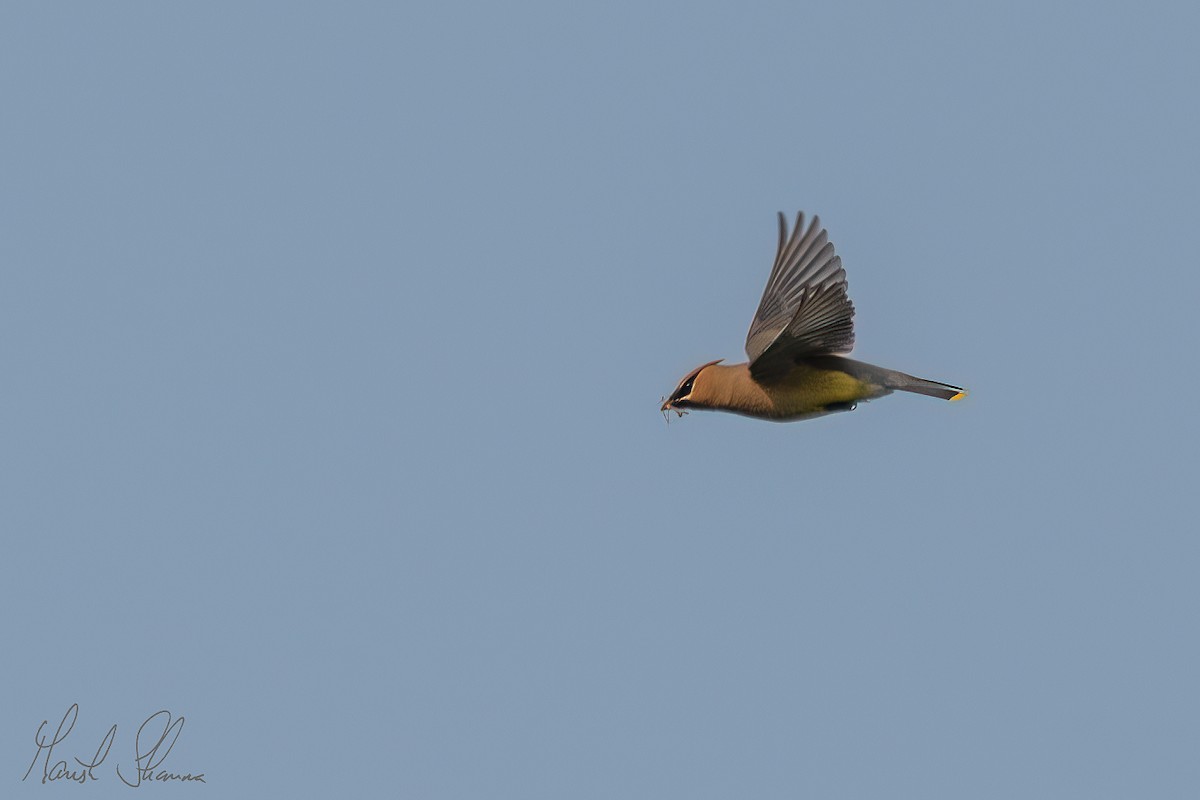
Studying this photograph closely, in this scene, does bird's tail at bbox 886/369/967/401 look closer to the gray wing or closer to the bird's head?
the gray wing

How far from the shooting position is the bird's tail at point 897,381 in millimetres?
9758

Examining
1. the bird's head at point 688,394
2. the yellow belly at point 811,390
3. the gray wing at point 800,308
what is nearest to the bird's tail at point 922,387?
the yellow belly at point 811,390

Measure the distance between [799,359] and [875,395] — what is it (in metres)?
0.61

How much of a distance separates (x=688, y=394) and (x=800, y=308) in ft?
4.71

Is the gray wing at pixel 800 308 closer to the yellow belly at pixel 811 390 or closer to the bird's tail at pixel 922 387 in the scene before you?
the yellow belly at pixel 811 390

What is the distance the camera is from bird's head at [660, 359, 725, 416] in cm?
987

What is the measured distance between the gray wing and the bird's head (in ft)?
1.26

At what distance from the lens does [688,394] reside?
9.92 meters

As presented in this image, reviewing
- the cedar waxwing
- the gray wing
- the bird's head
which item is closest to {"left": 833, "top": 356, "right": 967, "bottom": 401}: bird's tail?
the cedar waxwing

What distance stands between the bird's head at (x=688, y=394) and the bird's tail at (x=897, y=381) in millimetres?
917

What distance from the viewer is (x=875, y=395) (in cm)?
983

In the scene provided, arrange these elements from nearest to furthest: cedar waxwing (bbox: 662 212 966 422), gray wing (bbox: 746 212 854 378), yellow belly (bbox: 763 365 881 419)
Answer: gray wing (bbox: 746 212 854 378), cedar waxwing (bbox: 662 212 966 422), yellow belly (bbox: 763 365 881 419)

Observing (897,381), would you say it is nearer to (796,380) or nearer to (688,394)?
(796,380)

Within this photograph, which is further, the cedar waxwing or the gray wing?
the cedar waxwing
